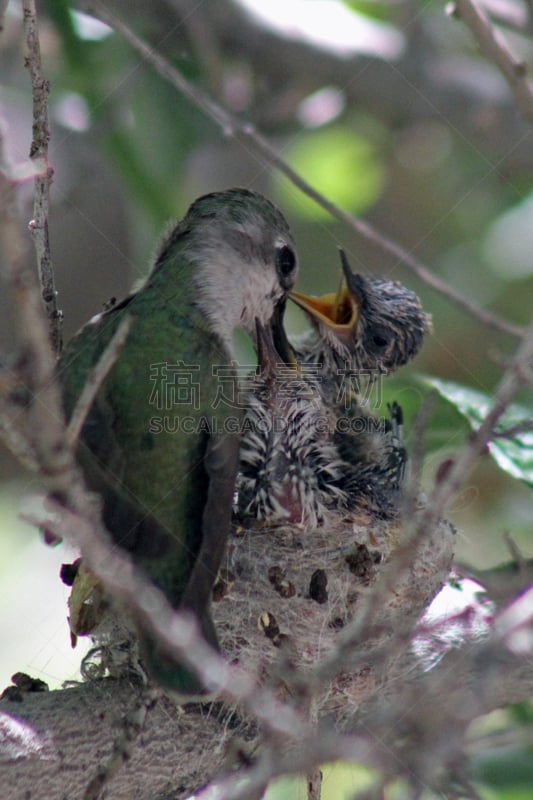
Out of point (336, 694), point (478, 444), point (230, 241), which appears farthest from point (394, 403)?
point (478, 444)

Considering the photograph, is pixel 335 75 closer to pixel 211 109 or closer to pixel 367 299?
pixel 367 299

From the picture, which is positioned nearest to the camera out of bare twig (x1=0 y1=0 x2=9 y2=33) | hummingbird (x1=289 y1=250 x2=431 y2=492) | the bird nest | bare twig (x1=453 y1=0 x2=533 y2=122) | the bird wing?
bare twig (x1=0 y1=0 x2=9 y2=33)

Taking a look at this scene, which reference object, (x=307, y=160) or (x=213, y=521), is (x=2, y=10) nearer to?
(x=213, y=521)

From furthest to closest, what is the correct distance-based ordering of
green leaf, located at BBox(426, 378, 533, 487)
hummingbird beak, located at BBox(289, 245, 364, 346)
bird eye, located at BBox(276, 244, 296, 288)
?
hummingbird beak, located at BBox(289, 245, 364, 346), bird eye, located at BBox(276, 244, 296, 288), green leaf, located at BBox(426, 378, 533, 487)

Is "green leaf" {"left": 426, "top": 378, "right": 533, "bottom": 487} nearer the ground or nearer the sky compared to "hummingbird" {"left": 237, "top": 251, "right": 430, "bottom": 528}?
nearer the sky

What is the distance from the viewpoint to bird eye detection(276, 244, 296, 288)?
3.52 metres

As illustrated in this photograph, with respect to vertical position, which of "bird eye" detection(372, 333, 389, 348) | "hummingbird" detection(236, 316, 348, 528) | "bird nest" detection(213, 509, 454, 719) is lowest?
"bird nest" detection(213, 509, 454, 719)

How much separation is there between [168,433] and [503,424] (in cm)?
136

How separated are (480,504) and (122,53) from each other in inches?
106

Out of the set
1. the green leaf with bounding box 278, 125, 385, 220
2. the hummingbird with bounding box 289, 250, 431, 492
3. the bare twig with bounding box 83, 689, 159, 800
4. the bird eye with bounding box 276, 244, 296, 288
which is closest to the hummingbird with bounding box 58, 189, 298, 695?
the bare twig with bounding box 83, 689, 159, 800

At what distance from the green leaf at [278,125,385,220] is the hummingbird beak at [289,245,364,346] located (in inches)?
56.0

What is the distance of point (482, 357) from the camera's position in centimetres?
558

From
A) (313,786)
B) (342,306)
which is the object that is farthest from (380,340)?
(313,786)

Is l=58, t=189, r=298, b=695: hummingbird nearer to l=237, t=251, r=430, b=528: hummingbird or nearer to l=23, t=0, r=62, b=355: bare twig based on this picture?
l=23, t=0, r=62, b=355: bare twig
